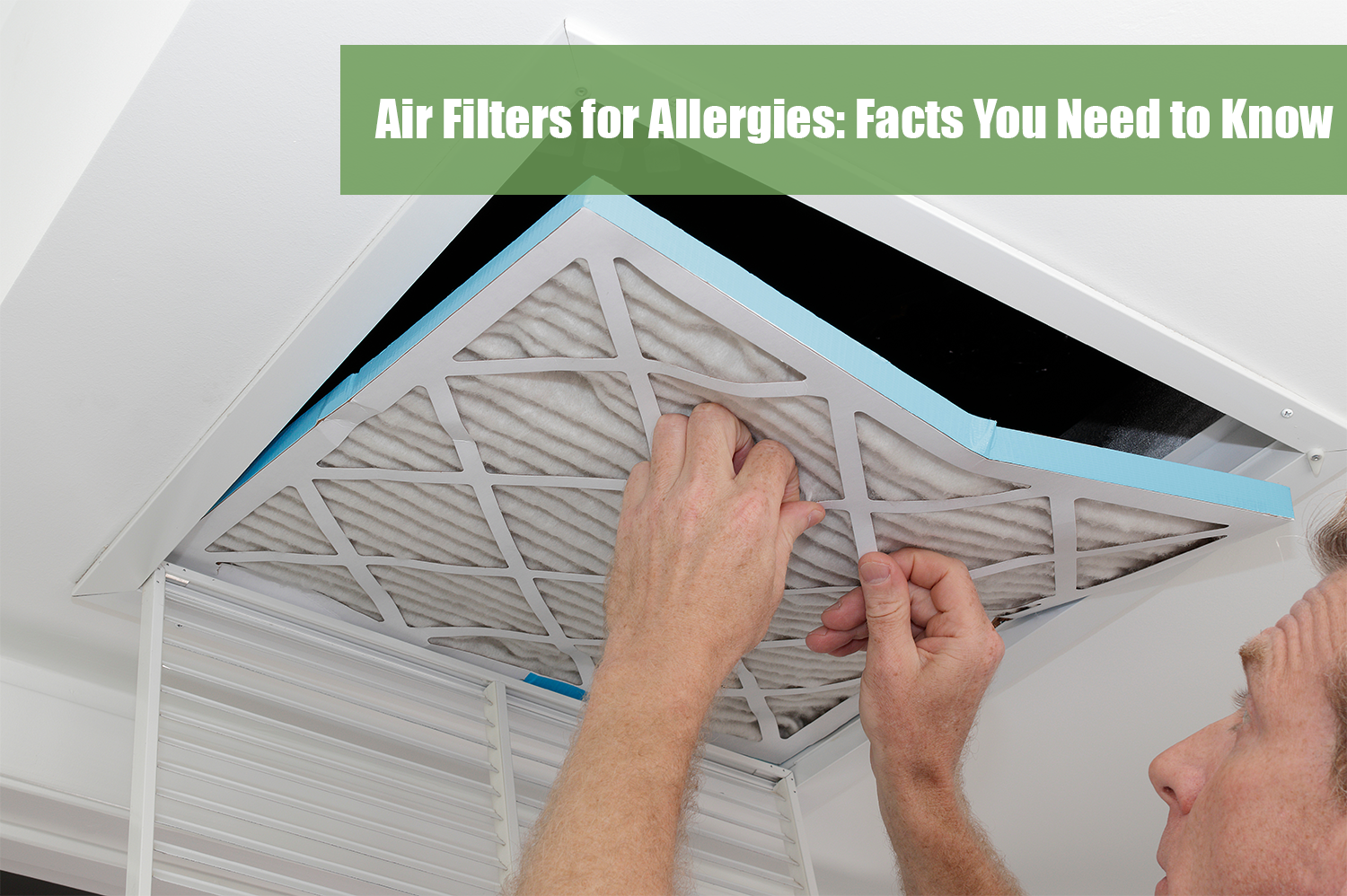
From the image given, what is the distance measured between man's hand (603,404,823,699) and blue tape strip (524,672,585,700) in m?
0.45

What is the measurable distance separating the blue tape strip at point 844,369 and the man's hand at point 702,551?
0.14 metres

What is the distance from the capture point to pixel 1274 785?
0.80 m

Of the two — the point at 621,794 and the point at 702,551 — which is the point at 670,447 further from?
the point at 621,794

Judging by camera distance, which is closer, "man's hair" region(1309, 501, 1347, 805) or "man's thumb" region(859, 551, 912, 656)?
"man's hair" region(1309, 501, 1347, 805)

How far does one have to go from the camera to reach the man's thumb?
3.36 ft

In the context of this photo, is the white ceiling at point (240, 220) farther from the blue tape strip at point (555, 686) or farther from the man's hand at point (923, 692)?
the blue tape strip at point (555, 686)

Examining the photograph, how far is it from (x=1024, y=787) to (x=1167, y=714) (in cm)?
A: 28

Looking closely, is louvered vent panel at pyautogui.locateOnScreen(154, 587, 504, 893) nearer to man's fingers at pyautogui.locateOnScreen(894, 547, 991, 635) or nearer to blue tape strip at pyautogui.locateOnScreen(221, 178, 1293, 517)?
blue tape strip at pyautogui.locateOnScreen(221, 178, 1293, 517)

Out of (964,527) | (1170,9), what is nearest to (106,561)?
(964,527)

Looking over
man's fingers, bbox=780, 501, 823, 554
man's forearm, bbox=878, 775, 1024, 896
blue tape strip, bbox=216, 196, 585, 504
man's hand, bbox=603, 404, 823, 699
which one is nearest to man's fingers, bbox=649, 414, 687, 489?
man's hand, bbox=603, 404, 823, 699

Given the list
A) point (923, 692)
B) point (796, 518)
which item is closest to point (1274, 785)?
point (923, 692)

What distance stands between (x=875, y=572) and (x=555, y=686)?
0.54 meters

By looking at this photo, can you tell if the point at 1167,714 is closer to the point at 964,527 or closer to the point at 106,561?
the point at 964,527

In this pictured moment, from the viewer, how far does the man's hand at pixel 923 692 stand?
1047 millimetres
